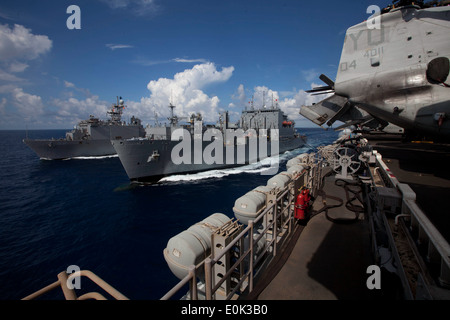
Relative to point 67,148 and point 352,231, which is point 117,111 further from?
point 352,231

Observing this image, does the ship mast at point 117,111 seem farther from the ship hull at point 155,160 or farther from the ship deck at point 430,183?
the ship deck at point 430,183

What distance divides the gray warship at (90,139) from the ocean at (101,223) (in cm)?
1466

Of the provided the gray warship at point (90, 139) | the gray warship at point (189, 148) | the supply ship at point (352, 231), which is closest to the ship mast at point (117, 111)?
the gray warship at point (90, 139)

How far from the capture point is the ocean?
402 inches

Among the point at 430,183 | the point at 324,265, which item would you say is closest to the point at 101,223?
the point at 324,265

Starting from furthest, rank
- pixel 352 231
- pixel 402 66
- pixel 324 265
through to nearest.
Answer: pixel 402 66 < pixel 352 231 < pixel 324 265

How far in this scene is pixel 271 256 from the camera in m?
5.26

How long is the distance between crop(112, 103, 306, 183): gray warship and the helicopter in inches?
943

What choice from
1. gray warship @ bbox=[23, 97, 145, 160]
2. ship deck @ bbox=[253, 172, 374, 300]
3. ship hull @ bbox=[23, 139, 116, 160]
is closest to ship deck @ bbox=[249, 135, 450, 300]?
ship deck @ bbox=[253, 172, 374, 300]

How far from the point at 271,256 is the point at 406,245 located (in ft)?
9.39

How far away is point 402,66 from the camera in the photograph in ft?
23.9

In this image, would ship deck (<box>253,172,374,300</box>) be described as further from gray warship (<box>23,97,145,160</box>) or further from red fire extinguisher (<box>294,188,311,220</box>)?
gray warship (<box>23,97,145,160</box>)

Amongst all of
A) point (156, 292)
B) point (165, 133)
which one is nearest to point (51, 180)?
point (165, 133)

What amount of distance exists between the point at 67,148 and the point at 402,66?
56056 millimetres
